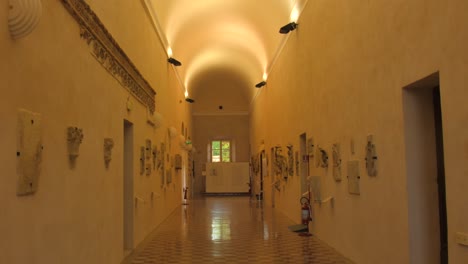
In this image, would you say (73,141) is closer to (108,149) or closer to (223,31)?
(108,149)

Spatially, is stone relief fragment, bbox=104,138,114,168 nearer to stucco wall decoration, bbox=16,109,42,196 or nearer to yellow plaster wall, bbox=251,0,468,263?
stucco wall decoration, bbox=16,109,42,196

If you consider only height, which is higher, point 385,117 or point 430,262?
point 385,117

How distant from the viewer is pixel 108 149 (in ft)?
24.5

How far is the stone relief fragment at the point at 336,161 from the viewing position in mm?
8973

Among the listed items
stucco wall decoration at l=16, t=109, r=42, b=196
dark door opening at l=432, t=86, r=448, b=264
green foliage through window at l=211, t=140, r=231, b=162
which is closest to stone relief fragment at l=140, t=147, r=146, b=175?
stucco wall decoration at l=16, t=109, r=42, b=196

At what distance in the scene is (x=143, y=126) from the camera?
11219 mm

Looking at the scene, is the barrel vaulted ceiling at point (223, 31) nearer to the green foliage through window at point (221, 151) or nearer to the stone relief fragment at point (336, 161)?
the stone relief fragment at point (336, 161)

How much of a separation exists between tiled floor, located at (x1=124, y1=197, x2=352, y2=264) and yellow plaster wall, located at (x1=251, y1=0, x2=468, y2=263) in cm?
64

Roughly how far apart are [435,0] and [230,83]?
28388 millimetres

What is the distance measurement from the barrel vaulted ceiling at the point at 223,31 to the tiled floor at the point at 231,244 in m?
→ 5.72

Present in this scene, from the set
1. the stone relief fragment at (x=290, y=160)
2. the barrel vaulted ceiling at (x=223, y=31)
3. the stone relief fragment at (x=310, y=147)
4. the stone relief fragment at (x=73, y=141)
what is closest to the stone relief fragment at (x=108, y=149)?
the stone relief fragment at (x=73, y=141)

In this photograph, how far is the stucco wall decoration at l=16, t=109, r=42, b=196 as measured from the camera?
406cm

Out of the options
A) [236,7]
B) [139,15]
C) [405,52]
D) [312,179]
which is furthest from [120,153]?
[236,7]

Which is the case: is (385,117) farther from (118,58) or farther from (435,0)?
(118,58)
